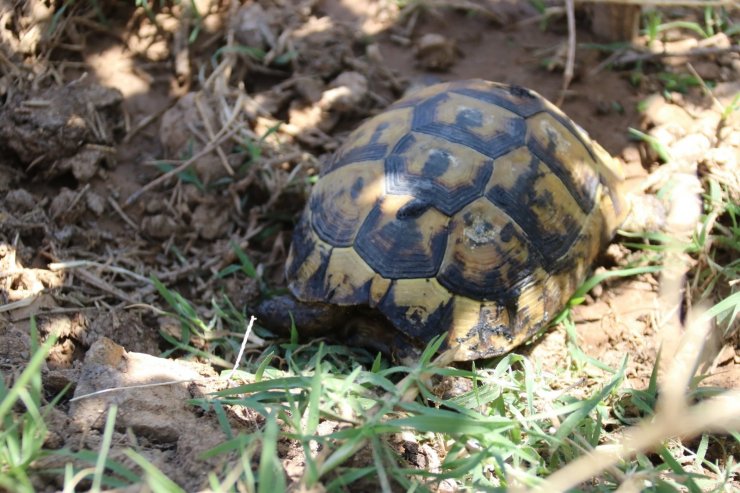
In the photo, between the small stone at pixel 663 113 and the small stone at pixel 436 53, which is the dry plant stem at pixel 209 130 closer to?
the small stone at pixel 436 53

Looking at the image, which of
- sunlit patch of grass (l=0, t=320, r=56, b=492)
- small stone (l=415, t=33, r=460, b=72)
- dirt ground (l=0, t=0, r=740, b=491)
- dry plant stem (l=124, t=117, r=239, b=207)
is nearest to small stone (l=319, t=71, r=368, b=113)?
dirt ground (l=0, t=0, r=740, b=491)

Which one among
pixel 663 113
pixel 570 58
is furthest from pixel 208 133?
pixel 663 113

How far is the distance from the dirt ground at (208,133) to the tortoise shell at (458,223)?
0.41 m

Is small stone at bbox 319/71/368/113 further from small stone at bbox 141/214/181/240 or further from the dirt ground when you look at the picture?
small stone at bbox 141/214/181/240

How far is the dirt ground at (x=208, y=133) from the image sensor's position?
10.4 ft

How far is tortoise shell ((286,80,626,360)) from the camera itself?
3006 mm

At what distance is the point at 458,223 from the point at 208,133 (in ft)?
5.79

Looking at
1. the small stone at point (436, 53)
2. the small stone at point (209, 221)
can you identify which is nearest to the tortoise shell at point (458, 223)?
the small stone at point (209, 221)

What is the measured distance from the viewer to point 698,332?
3158 millimetres

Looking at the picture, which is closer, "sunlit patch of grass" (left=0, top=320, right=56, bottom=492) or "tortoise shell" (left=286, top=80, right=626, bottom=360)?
"sunlit patch of grass" (left=0, top=320, right=56, bottom=492)

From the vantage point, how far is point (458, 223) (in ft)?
9.96

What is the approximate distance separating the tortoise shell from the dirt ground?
A: 1.33ft

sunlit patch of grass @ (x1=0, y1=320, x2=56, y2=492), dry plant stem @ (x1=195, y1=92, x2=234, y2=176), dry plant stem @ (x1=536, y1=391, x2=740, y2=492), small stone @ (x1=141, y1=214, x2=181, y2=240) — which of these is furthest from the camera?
dry plant stem @ (x1=195, y1=92, x2=234, y2=176)

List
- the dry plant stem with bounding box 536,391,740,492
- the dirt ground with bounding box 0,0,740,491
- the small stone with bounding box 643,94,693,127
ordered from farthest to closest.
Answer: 1. the small stone with bounding box 643,94,693,127
2. the dirt ground with bounding box 0,0,740,491
3. the dry plant stem with bounding box 536,391,740,492
